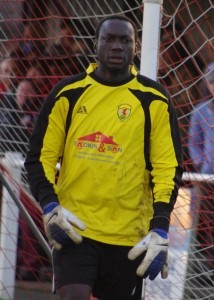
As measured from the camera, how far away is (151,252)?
4527mm

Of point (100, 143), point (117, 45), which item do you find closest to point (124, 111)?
point (100, 143)

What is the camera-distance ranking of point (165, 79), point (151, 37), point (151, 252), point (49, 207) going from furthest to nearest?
point (165, 79), point (151, 37), point (49, 207), point (151, 252)

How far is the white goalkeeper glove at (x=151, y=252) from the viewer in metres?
4.54

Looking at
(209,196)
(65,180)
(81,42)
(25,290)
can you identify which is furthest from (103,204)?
(25,290)

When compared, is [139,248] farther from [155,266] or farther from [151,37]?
[151,37]

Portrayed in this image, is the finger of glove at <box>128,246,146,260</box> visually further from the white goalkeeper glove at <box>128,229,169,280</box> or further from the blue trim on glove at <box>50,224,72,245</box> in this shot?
the blue trim on glove at <box>50,224,72,245</box>

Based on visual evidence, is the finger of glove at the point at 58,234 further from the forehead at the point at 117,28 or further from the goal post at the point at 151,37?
the goal post at the point at 151,37

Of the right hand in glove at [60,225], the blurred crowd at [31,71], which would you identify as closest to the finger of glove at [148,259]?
the right hand in glove at [60,225]

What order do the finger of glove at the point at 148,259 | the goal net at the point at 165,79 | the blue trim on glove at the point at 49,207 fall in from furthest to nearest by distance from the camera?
the goal net at the point at 165,79 < the blue trim on glove at the point at 49,207 < the finger of glove at the point at 148,259

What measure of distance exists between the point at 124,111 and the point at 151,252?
65cm

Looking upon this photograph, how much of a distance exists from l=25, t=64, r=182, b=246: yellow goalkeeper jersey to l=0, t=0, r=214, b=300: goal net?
1.31 metres

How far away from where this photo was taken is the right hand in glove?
4.57 metres

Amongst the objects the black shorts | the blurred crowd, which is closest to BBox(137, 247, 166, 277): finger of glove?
the black shorts

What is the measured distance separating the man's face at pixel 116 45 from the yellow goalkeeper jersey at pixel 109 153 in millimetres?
97
